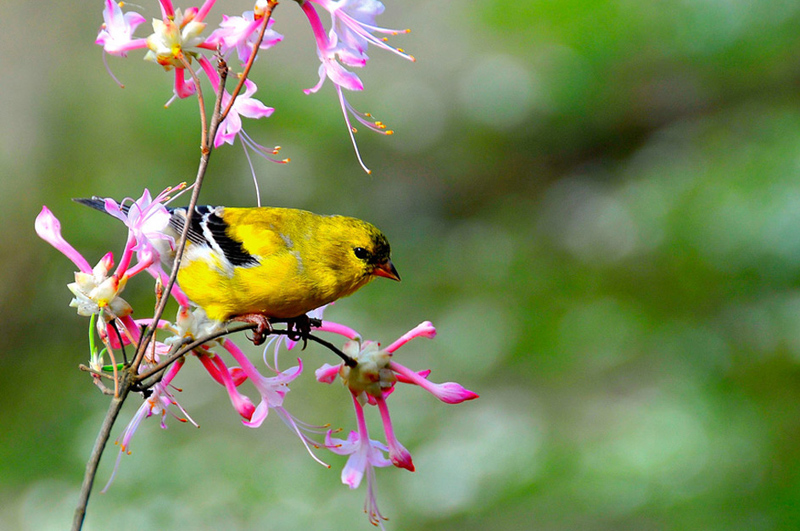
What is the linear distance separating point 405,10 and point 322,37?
421 centimetres

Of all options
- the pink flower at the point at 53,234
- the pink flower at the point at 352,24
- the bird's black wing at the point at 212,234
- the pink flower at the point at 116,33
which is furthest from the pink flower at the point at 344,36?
the bird's black wing at the point at 212,234

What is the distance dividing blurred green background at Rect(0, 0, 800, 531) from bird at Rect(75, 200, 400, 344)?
1.30m

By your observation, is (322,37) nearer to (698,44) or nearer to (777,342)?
(777,342)

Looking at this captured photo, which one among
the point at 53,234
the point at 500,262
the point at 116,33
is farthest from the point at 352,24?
the point at 500,262

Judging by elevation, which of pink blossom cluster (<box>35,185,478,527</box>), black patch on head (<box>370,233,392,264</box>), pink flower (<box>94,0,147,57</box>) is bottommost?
pink blossom cluster (<box>35,185,478,527</box>)

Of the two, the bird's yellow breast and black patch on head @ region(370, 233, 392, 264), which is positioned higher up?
black patch on head @ region(370, 233, 392, 264)

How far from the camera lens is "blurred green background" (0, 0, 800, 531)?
2.50 meters

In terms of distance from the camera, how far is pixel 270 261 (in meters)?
1.35

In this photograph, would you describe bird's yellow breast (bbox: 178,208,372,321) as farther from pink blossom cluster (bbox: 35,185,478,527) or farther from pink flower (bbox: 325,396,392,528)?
pink flower (bbox: 325,396,392,528)

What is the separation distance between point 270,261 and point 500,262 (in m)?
2.53

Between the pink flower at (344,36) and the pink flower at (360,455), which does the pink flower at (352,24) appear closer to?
the pink flower at (344,36)

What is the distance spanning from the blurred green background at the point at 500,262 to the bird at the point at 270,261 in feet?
4.26

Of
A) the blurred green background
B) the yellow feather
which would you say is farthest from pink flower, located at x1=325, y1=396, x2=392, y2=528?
the blurred green background

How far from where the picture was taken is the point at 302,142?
415cm
